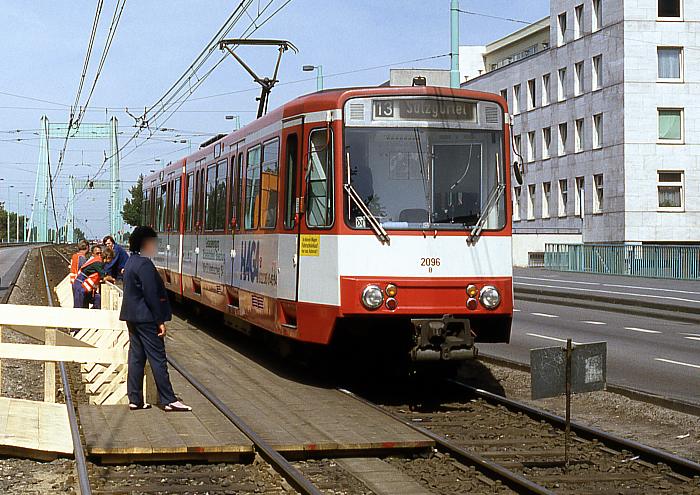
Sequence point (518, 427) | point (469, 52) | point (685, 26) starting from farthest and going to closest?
1. point (469, 52)
2. point (685, 26)
3. point (518, 427)

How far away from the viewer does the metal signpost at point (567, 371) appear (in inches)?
334

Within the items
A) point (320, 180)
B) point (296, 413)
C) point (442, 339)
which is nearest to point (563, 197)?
point (320, 180)

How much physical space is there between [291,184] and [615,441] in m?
5.08

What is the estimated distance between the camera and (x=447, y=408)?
1162cm

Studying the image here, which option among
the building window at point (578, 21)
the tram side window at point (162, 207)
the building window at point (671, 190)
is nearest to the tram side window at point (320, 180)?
the tram side window at point (162, 207)

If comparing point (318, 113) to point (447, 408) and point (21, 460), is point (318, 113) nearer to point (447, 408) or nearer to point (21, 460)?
point (447, 408)

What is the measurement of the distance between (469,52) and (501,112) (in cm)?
7051

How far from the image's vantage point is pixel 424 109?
39.3ft

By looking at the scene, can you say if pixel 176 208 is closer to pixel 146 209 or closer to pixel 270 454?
pixel 146 209

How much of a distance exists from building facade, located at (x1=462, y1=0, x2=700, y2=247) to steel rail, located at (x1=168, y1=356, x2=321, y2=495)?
140 feet

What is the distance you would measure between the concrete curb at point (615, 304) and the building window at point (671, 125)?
18.8 metres

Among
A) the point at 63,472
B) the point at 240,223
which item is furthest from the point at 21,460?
the point at 240,223

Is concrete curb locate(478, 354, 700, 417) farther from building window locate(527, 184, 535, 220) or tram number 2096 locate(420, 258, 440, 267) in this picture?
building window locate(527, 184, 535, 220)

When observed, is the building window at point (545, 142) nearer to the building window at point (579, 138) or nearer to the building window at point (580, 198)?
the building window at point (579, 138)
